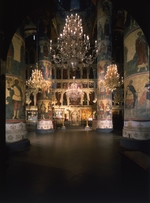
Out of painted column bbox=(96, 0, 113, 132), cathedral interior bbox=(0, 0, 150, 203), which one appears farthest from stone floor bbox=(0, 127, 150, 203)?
painted column bbox=(96, 0, 113, 132)

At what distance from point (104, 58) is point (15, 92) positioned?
10.4 metres

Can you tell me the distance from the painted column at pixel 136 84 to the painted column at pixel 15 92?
17.1ft

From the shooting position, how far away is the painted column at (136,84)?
6.30 metres

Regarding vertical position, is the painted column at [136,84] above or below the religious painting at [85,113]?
above

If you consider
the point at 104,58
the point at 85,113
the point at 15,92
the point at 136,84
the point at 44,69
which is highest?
the point at 104,58

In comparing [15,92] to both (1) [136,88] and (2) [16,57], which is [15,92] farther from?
(1) [136,88]

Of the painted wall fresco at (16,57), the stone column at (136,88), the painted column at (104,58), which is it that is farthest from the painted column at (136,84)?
the painted column at (104,58)

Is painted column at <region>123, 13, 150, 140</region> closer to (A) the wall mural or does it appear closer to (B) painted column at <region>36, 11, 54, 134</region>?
(A) the wall mural

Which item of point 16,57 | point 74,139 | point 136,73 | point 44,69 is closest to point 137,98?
point 136,73

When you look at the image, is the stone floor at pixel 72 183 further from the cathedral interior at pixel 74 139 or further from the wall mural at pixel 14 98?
the wall mural at pixel 14 98

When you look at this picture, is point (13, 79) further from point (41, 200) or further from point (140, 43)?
point (140, 43)

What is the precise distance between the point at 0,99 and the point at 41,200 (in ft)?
6.23

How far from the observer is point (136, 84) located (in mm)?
6629

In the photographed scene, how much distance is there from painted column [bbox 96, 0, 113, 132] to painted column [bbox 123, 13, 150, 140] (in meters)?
7.16
